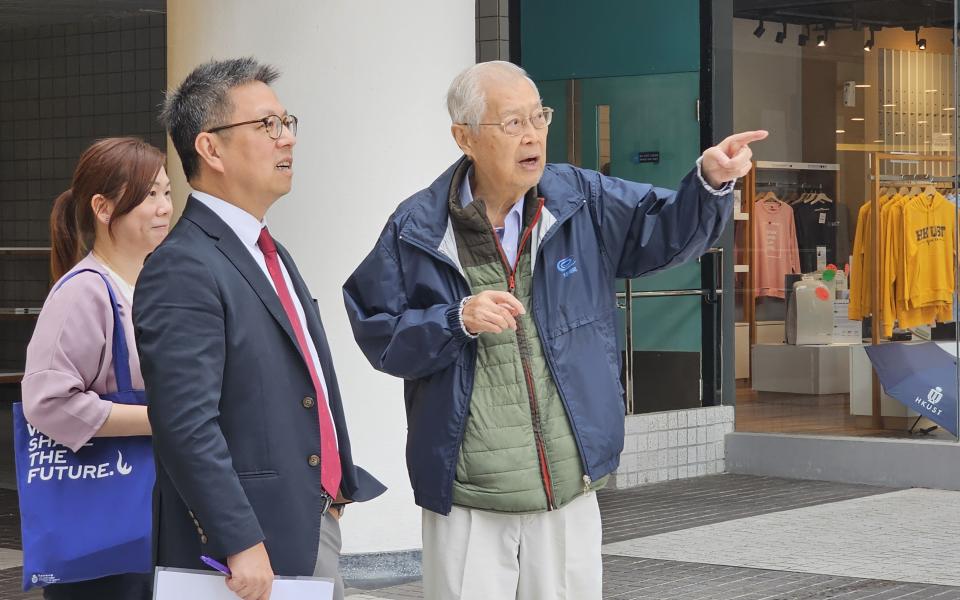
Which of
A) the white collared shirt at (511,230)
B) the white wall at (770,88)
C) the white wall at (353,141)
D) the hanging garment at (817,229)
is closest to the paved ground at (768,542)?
the white wall at (353,141)

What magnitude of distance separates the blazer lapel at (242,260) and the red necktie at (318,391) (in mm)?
39

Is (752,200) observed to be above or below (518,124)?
above

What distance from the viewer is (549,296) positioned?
11.2 ft

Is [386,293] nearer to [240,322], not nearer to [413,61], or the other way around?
[240,322]

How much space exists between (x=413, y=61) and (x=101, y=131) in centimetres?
812

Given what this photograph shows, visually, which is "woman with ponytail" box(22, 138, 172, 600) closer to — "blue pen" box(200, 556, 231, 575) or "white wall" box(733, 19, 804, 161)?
"blue pen" box(200, 556, 231, 575)

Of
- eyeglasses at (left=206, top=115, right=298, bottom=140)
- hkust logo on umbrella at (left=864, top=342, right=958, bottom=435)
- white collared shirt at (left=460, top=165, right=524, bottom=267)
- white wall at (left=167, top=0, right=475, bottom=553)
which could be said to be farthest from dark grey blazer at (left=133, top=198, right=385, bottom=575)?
hkust logo on umbrella at (left=864, top=342, right=958, bottom=435)

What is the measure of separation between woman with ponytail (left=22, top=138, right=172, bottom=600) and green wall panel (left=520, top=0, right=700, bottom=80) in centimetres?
754

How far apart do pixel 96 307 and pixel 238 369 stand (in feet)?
2.67

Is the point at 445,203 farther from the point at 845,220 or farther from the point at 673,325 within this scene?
the point at 845,220

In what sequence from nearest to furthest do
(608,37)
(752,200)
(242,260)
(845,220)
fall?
(242,260)
(845,220)
(752,200)
(608,37)

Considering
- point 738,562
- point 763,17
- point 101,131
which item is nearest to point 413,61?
point 738,562

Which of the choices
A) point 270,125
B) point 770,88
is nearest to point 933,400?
point 770,88

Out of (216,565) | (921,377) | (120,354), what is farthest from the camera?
(921,377)
